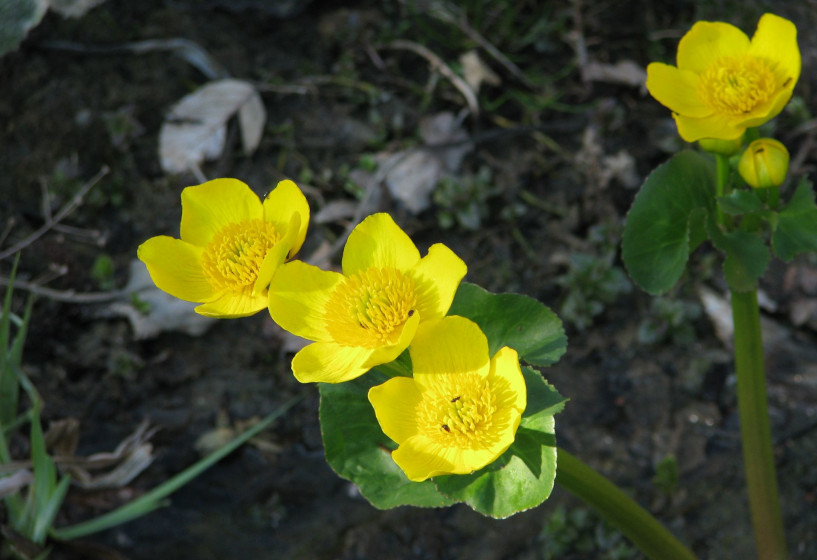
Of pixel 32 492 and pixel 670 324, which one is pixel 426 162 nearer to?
pixel 670 324

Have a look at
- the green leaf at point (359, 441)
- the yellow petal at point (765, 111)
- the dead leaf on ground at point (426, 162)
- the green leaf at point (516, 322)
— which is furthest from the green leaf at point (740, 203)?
the dead leaf on ground at point (426, 162)

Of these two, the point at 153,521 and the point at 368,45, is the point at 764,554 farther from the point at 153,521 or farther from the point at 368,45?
the point at 368,45

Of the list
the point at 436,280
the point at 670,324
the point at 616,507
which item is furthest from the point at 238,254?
the point at 670,324

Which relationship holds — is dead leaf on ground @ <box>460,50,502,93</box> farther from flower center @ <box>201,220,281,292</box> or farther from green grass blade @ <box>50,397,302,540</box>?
flower center @ <box>201,220,281,292</box>

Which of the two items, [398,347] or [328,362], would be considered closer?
[398,347]

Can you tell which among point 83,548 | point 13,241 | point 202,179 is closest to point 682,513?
point 83,548

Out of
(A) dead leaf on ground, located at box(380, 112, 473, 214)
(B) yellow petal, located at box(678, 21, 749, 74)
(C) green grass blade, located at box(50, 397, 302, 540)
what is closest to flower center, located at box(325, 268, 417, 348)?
(B) yellow petal, located at box(678, 21, 749, 74)

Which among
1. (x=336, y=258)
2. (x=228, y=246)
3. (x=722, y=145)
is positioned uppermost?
(x=722, y=145)
